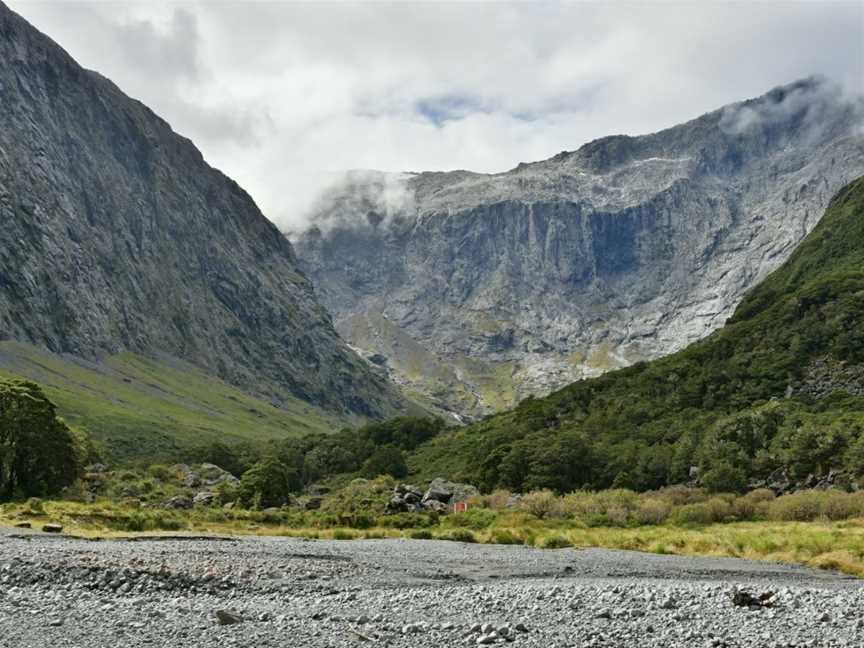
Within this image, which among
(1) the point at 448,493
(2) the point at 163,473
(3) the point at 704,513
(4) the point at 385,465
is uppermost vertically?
(4) the point at 385,465

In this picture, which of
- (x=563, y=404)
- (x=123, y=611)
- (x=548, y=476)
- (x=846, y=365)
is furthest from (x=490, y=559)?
(x=563, y=404)

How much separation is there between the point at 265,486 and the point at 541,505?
92.1 feet

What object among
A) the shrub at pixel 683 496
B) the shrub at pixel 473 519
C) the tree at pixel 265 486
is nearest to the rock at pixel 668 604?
the shrub at pixel 473 519

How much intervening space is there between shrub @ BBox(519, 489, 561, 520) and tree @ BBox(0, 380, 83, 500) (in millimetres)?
41239

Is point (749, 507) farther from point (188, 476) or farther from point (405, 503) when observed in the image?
point (188, 476)

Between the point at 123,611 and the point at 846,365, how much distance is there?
12378 centimetres

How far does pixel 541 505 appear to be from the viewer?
7362cm

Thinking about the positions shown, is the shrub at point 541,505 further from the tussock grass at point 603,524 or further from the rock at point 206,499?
the rock at point 206,499

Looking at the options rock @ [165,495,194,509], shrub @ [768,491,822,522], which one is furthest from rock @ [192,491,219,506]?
shrub @ [768,491,822,522]

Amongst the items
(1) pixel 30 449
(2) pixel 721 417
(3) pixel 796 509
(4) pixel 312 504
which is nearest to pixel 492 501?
(4) pixel 312 504

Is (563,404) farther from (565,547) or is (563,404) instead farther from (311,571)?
(311,571)

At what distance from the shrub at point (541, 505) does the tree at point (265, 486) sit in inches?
985

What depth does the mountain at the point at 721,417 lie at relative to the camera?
294ft

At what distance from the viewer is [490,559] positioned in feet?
131
